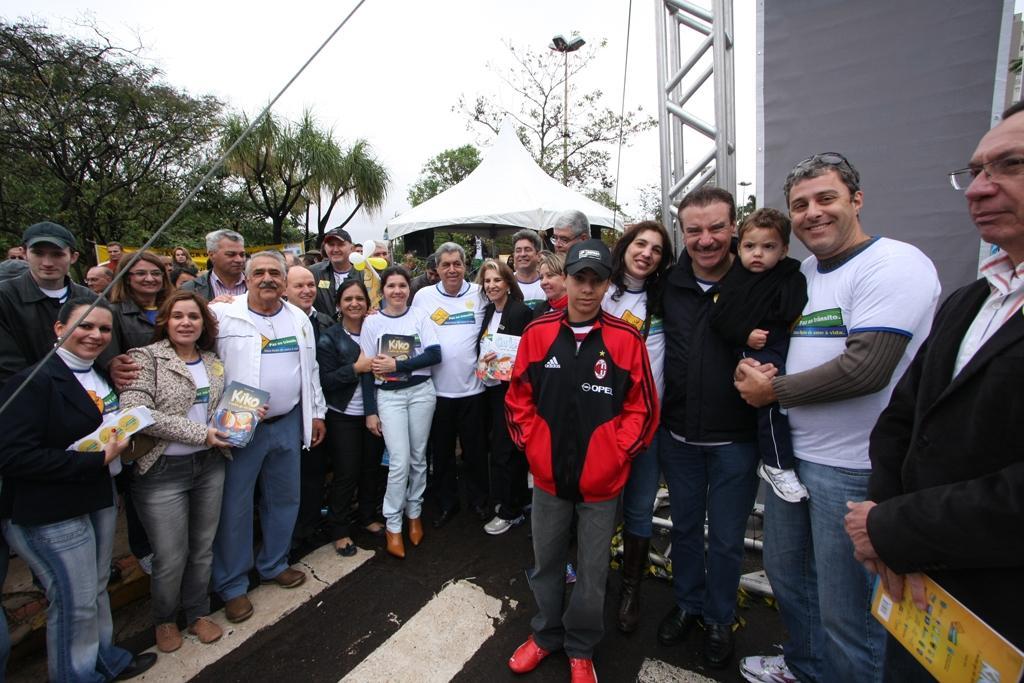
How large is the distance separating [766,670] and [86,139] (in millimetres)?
17575

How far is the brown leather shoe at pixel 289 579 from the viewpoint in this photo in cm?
320

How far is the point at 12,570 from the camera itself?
308 cm

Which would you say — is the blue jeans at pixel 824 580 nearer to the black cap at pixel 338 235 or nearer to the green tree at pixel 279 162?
the black cap at pixel 338 235

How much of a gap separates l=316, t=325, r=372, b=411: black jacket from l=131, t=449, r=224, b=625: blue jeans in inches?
34.5

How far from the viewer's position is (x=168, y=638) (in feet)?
8.66

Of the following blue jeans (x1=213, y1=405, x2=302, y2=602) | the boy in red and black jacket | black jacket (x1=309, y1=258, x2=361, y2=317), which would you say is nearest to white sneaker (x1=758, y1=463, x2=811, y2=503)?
the boy in red and black jacket

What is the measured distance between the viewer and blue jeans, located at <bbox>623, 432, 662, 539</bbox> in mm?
2572

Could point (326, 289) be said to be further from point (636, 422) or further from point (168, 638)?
point (636, 422)

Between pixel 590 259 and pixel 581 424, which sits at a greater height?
pixel 590 259

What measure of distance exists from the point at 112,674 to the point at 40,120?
1487 centimetres

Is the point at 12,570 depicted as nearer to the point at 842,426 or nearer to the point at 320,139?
the point at 842,426

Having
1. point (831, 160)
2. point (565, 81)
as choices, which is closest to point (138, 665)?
point (831, 160)

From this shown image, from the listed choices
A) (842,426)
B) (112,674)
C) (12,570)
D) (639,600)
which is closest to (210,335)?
(112,674)

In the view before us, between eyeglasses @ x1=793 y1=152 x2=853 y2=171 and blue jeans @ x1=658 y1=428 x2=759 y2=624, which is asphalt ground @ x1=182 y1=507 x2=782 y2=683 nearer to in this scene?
blue jeans @ x1=658 y1=428 x2=759 y2=624
